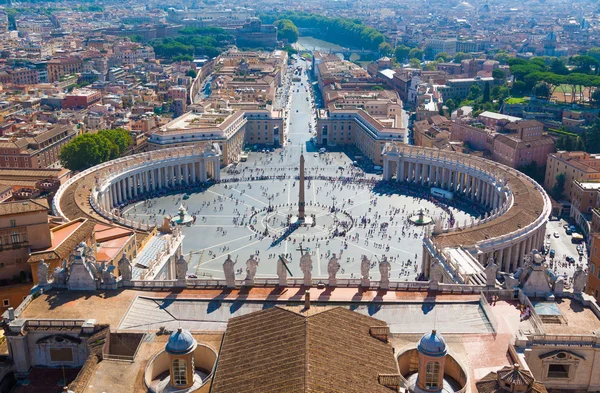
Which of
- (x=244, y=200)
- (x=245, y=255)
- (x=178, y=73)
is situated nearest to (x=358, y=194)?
(x=244, y=200)

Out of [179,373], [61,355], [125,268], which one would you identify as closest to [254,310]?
[125,268]

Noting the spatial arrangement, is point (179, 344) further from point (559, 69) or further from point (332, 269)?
point (559, 69)

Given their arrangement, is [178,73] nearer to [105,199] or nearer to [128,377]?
[105,199]

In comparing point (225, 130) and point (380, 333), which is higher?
point (380, 333)

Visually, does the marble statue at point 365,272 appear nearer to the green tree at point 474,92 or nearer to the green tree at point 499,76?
the green tree at point 474,92

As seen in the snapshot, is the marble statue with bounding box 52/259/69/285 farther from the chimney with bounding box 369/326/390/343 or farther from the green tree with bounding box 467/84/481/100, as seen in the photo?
the green tree with bounding box 467/84/481/100

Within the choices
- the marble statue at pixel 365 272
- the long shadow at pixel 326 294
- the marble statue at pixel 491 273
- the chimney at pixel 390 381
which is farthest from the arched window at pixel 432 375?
the marble statue at pixel 491 273
